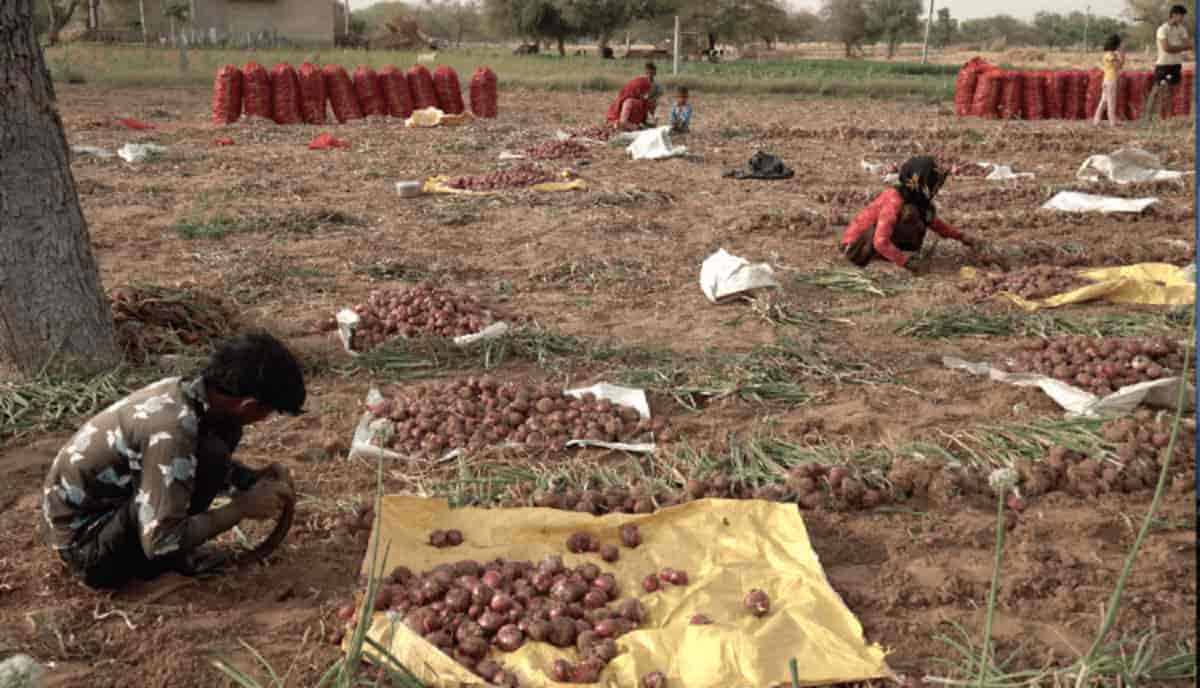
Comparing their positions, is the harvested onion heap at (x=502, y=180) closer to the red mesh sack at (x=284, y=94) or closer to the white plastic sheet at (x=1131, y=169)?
the white plastic sheet at (x=1131, y=169)

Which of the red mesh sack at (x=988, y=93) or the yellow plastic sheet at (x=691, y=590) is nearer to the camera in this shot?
the yellow plastic sheet at (x=691, y=590)

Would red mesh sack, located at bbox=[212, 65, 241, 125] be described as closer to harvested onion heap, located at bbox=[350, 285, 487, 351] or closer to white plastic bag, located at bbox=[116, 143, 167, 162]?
white plastic bag, located at bbox=[116, 143, 167, 162]

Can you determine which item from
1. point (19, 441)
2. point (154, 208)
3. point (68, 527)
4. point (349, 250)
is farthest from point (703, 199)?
point (68, 527)

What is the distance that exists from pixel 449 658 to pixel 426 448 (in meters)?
1.54

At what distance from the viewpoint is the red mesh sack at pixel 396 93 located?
16.4 m

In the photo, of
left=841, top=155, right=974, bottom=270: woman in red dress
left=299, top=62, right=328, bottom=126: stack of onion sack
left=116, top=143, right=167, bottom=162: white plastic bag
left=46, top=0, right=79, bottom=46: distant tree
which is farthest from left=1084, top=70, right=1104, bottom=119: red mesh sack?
left=46, top=0, right=79, bottom=46: distant tree

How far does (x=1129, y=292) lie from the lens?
609 cm

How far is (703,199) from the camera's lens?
379 inches

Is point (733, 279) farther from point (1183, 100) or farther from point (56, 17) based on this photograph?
point (56, 17)

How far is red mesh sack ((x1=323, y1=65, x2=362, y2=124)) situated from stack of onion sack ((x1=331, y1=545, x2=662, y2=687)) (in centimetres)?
1440

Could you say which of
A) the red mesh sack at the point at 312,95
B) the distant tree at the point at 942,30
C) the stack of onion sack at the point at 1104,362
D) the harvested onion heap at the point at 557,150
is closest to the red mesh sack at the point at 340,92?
the red mesh sack at the point at 312,95

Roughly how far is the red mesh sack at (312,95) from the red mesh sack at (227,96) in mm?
1017

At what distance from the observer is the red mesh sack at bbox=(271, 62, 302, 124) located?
1548 centimetres

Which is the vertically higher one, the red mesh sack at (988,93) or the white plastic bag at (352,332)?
the red mesh sack at (988,93)
